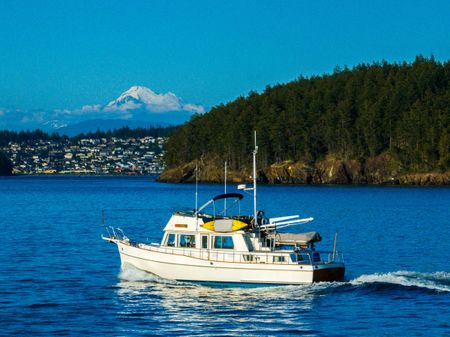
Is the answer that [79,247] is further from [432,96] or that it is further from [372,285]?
[432,96]

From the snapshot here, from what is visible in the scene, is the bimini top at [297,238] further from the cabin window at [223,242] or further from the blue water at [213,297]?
the blue water at [213,297]

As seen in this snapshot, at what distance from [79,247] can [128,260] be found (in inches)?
573

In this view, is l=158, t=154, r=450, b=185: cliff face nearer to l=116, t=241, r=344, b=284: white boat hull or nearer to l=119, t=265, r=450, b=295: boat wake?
l=119, t=265, r=450, b=295: boat wake

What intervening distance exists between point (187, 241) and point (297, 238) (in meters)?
5.47

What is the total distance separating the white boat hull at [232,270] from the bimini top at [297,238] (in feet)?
4.75

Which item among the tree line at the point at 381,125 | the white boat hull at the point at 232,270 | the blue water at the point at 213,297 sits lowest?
the blue water at the point at 213,297

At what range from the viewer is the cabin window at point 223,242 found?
133ft

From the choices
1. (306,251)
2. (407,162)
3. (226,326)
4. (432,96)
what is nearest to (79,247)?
(306,251)

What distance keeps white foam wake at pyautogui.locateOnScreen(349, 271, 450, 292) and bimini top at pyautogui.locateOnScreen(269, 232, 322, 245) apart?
109 inches

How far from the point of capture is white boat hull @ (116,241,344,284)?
127 feet

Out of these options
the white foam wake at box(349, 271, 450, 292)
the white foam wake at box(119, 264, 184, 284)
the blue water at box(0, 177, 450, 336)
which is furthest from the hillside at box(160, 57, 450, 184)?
the white foam wake at box(119, 264, 184, 284)

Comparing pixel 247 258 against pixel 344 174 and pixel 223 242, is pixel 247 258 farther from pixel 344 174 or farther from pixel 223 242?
pixel 344 174

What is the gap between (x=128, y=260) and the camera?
44.0 metres

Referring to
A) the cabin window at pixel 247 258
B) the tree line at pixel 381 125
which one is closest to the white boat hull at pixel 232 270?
the cabin window at pixel 247 258
